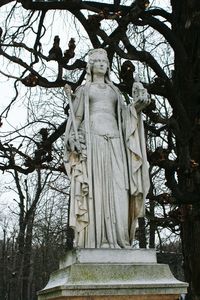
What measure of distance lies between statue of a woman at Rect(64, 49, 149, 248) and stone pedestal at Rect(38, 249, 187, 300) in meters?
0.33

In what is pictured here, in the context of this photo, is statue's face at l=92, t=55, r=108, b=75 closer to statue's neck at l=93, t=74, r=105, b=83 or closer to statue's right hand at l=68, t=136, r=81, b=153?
statue's neck at l=93, t=74, r=105, b=83

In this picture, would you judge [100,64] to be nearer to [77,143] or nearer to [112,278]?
[77,143]

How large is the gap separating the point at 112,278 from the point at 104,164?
155 centimetres

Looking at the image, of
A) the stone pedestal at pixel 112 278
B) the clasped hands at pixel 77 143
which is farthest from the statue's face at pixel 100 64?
the stone pedestal at pixel 112 278

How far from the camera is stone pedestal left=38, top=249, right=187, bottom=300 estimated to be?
6129 millimetres

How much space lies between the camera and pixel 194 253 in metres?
11.8

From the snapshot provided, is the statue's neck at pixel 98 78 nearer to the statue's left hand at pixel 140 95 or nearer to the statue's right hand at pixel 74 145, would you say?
the statue's left hand at pixel 140 95

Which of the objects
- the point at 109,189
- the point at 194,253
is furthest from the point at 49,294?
the point at 194,253

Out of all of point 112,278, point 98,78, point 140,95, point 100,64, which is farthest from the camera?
point 98,78

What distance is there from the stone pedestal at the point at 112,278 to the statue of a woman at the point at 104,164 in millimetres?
328

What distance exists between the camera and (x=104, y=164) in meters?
7.22

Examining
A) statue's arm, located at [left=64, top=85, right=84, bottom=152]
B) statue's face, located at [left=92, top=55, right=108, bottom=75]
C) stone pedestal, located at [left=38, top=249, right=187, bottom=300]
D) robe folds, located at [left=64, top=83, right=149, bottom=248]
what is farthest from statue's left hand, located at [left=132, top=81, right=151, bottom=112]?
stone pedestal, located at [left=38, top=249, right=187, bottom=300]

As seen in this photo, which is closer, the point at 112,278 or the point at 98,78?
the point at 112,278

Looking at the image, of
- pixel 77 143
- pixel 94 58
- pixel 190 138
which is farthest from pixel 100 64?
pixel 190 138
